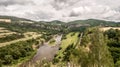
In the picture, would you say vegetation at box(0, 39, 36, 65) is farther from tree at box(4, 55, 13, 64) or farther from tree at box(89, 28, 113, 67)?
tree at box(89, 28, 113, 67)

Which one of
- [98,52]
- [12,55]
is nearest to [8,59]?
[12,55]

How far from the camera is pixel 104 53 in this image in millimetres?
55938

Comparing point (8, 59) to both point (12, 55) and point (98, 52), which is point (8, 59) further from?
point (98, 52)

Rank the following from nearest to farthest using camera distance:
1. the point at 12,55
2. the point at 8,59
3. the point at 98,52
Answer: the point at 98,52 < the point at 8,59 < the point at 12,55

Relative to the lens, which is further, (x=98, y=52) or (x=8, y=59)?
(x=8, y=59)

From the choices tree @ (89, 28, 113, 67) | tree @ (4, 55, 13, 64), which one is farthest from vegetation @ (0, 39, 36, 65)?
tree @ (89, 28, 113, 67)

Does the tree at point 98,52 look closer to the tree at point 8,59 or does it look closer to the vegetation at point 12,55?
the vegetation at point 12,55

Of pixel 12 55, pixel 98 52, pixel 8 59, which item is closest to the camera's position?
pixel 98 52

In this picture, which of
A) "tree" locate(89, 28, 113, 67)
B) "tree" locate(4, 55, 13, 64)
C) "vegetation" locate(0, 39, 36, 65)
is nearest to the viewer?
"tree" locate(89, 28, 113, 67)

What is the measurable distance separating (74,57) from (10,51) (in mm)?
68613

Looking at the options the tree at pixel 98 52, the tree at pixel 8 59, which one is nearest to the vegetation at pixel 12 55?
the tree at pixel 8 59

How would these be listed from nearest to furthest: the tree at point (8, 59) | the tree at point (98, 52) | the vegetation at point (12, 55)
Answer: the tree at point (98, 52) < the tree at point (8, 59) < the vegetation at point (12, 55)

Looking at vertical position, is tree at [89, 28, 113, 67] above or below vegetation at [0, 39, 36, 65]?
above

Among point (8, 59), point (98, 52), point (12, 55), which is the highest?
point (98, 52)
